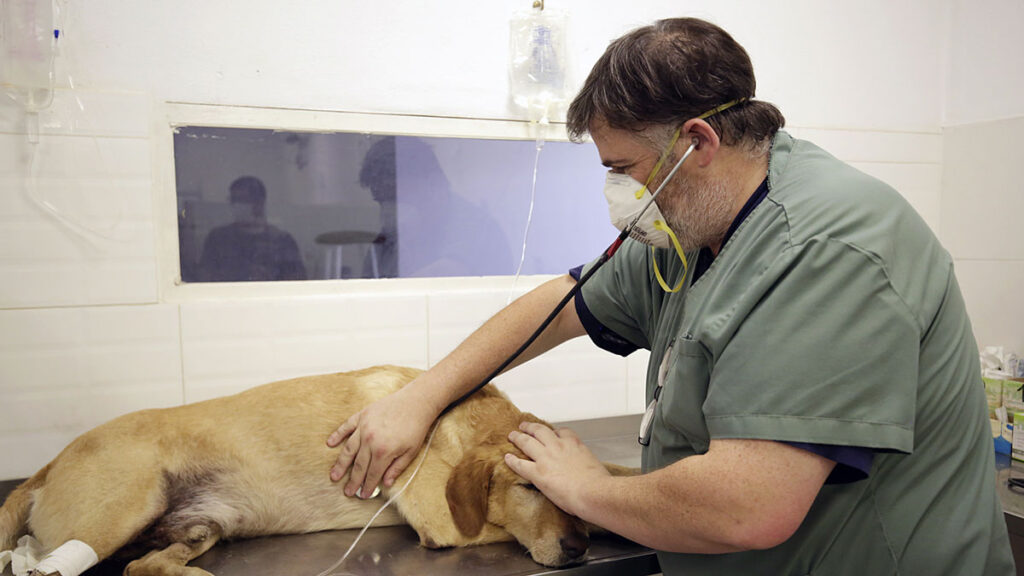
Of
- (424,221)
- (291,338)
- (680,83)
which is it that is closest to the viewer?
(680,83)

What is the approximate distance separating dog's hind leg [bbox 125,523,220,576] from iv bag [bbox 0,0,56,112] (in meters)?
1.11

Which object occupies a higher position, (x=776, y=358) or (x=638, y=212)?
(x=638, y=212)

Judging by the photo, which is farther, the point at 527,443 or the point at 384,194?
the point at 384,194

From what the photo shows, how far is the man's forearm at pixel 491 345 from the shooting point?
1.44 m

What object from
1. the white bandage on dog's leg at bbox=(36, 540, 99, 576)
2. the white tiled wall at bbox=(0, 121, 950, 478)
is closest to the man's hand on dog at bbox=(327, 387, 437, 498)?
the white bandage on dog's leg at bbox=(36, 540, 99, 576)

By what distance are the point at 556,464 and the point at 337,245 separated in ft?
3.52

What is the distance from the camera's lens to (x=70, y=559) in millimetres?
1181

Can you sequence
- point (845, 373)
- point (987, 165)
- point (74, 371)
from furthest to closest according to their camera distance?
point (987, 165), point (74, 371), point (845, 373)

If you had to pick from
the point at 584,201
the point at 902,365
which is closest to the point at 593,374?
the point at 584,201

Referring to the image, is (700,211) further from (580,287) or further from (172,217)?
(172,217)

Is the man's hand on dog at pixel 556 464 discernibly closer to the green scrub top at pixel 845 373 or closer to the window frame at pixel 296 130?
the green scrub top at pixel 845 373

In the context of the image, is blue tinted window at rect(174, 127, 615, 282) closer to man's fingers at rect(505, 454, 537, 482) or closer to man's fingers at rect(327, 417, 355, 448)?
man's fingers at rect(327, 417, 355, 448)

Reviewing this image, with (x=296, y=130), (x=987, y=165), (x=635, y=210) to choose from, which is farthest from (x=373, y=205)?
(x=987, y=165)

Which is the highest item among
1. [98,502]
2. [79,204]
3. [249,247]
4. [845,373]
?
[79,204]
